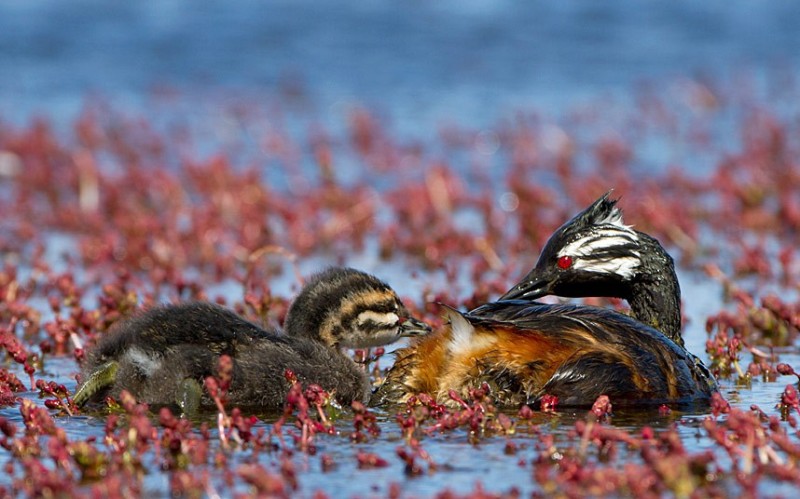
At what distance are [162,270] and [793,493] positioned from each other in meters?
5.67

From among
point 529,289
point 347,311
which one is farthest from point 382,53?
point 347,311

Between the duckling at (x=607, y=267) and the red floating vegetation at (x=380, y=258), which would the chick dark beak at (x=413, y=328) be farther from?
the duckling at (x=607, y=267)

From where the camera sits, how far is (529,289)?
6.98 metres

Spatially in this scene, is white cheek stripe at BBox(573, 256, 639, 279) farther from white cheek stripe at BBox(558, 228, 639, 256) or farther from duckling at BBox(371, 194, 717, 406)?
duckling at BBox(371, 194, 717, 406)

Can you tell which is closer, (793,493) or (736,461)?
(793,493)

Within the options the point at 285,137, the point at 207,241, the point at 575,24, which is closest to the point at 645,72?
the point at 575,24

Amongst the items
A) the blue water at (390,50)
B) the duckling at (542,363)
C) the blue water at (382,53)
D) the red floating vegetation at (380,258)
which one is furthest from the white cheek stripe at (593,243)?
the blue water at (390,50)

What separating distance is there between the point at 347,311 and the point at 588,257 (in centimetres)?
124

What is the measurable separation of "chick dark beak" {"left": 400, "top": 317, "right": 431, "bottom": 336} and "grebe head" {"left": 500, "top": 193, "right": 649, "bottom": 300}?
503 mm

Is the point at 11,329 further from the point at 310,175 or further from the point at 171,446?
the point at 310,175

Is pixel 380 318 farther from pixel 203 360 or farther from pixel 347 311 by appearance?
pixel 203 360

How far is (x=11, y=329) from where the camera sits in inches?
296

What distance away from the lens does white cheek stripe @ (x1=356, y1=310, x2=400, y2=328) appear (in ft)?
21.5

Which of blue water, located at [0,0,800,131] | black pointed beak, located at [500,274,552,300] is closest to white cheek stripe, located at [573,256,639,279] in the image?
black pointed beak, located at [500,274,552,300]
